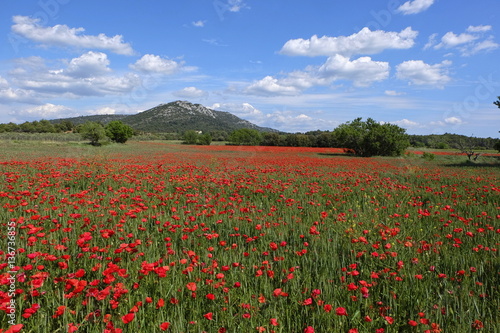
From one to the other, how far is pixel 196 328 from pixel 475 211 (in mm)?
7339

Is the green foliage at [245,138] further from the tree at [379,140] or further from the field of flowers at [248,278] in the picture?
the field of flowers at [248,278]

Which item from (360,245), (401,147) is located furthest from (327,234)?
(401,147)

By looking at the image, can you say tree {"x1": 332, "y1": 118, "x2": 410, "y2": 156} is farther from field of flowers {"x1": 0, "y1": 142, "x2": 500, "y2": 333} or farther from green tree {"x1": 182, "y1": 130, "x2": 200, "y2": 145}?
green tree {"x1": 182, "y1": 130, "x2": 200, "y2": 145}

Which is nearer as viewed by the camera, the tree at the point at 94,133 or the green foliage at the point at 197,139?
the tree at the point at 94,133

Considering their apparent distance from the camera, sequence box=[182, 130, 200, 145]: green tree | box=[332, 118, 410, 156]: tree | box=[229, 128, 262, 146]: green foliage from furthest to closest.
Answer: box=[182, 130, 200, 145]: green tree
box=[229, 128, 262, 146]: green foliage
box=[332, 118, 410, 156]: tree

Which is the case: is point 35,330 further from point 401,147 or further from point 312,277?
point 401,147

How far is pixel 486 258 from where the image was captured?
12.9 ft

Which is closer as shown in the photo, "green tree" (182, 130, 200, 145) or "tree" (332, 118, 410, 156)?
"tree" (332, 118, 410, 156)

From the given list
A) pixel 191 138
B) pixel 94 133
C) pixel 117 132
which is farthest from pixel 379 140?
pixel 191 138

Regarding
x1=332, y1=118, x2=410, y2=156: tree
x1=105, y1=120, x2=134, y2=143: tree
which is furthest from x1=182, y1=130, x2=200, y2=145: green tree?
x1=332, y1=118, x2=410, y2=156: tree

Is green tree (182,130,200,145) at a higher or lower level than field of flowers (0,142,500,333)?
higher

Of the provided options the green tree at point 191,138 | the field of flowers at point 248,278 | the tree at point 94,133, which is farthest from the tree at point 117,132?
the field of flowers at point 248,278

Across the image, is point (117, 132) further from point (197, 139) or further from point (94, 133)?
point (197, 139)

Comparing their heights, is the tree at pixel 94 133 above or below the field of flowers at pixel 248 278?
above
